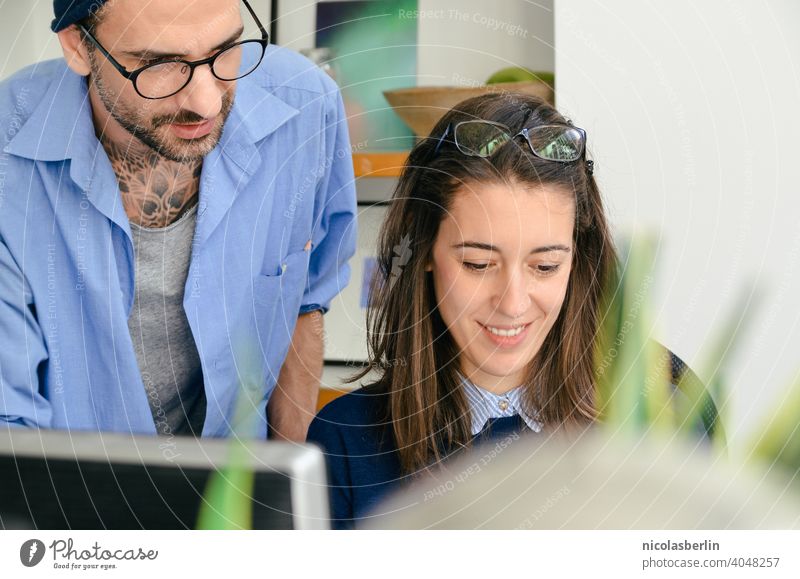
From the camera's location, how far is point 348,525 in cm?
68

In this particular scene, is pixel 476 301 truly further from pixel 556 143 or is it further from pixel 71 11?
pixel 71 11

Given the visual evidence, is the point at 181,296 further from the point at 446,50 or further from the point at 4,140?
the point at 446,50

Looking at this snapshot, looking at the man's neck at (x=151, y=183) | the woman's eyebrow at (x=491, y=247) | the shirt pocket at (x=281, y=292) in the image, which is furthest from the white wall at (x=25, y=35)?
the woman's eyebrow at (x=491, y=247)

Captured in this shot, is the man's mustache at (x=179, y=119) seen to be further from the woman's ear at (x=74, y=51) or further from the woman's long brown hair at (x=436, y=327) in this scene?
the woman's long brown hair at (x=436, y=327)

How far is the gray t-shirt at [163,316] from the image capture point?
686mm

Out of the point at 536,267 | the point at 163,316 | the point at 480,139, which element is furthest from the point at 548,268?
the point at 163,316

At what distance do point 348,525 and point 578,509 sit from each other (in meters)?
0.19

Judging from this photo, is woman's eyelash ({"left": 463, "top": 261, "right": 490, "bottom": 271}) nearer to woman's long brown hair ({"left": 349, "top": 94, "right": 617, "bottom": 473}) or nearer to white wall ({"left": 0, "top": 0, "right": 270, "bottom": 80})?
woman's long brown hair ({"left": 349, "top": 94, "right": 617, "bottom": 473})

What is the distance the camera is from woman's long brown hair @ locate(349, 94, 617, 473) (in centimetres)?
67

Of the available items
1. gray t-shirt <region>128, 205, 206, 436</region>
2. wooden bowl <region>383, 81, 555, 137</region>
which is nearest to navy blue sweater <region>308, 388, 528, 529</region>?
gray t-shirt <region>128, 205, 206, 436</region>

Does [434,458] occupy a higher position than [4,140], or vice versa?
[4,140]

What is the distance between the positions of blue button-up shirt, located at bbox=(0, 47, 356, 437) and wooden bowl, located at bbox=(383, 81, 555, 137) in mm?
55
